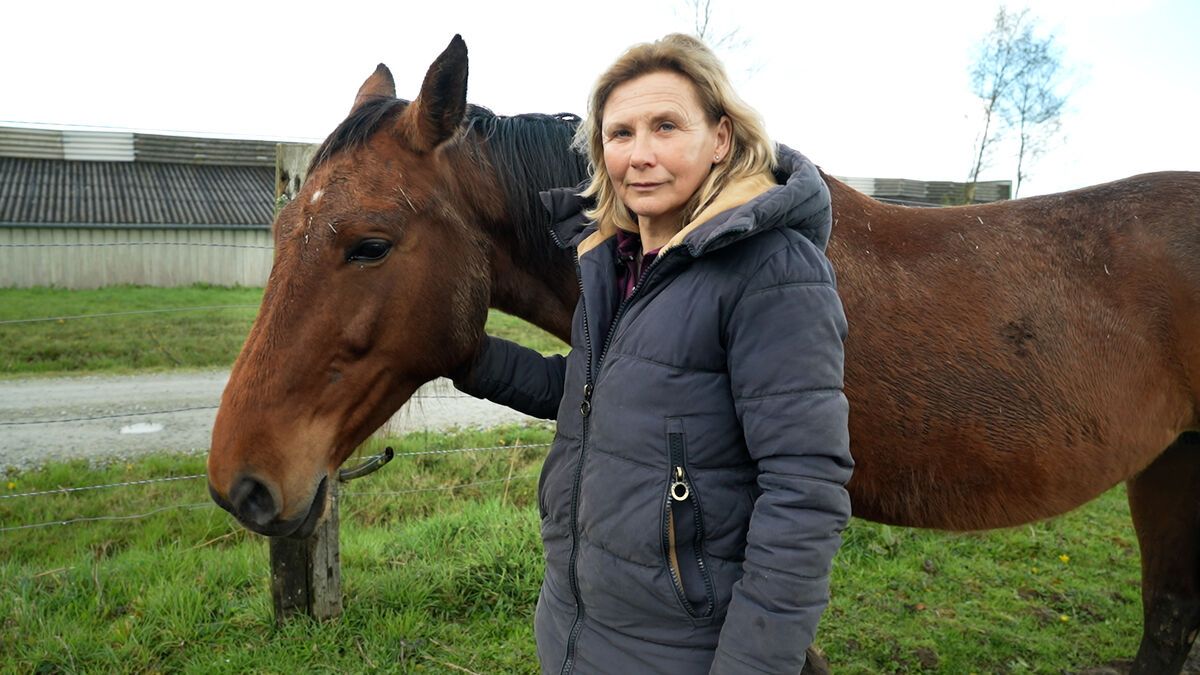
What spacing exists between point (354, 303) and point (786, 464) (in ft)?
3.70

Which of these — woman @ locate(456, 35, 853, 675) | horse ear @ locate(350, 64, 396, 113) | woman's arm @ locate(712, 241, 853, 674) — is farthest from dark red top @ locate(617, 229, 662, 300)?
horse ear @ locate(350, 64, 396, 113)

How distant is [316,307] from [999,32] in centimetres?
1794

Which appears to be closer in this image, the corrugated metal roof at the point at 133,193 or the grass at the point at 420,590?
the grass at the point at 420,590

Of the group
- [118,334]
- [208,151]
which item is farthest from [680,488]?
[208,151]

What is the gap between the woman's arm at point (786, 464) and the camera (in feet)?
4.13

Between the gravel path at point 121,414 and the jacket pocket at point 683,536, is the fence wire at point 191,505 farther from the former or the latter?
the jacket pocket at point 683,536

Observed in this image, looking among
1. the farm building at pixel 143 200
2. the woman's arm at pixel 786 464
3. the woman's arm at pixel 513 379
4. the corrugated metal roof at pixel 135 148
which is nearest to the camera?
the woman's arm at pixel 786 464

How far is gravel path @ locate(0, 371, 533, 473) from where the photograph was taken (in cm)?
598

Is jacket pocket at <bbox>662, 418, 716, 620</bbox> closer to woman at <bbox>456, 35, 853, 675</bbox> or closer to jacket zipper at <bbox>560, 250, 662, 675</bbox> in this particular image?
woman at <bbox>456, 35, 853, 675</bbox>

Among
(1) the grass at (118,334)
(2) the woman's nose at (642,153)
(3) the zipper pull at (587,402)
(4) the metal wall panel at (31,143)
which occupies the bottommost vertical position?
(1) the grass at (118,334)

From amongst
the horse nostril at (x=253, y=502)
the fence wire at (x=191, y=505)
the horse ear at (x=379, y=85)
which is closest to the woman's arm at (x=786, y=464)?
the horse nostril at (x=253, y=502)

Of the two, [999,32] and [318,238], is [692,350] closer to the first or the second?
[318,238]

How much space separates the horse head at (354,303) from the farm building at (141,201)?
866 centimetres

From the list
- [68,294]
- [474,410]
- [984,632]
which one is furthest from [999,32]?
[68,294]
